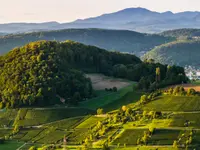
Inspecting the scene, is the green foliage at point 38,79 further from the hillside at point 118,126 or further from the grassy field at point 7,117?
the hillside at point 118,126

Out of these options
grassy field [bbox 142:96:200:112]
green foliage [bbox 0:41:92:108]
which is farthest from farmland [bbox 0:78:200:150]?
green foliage [bbox 0:41:92:108]

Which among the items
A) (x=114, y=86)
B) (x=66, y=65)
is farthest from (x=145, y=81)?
(x=66, y=65)

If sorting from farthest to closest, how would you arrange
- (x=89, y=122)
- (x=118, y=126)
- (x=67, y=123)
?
1. (x=67, y=123)
2. (x=89, y=122)
3. (x=118, y=126)

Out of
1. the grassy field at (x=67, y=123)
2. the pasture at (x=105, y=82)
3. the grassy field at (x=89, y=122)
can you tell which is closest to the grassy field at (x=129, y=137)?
the grassy field at (x=89, y=122)

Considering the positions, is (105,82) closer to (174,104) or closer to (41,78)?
(41,78)

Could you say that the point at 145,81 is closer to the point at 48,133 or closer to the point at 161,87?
the point at 161,87

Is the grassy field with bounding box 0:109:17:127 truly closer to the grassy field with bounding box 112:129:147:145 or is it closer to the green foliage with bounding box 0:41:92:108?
the green foliage with bounding box 0:41:92:108

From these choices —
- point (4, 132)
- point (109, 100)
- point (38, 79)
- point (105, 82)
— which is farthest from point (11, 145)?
point (105, 82)
